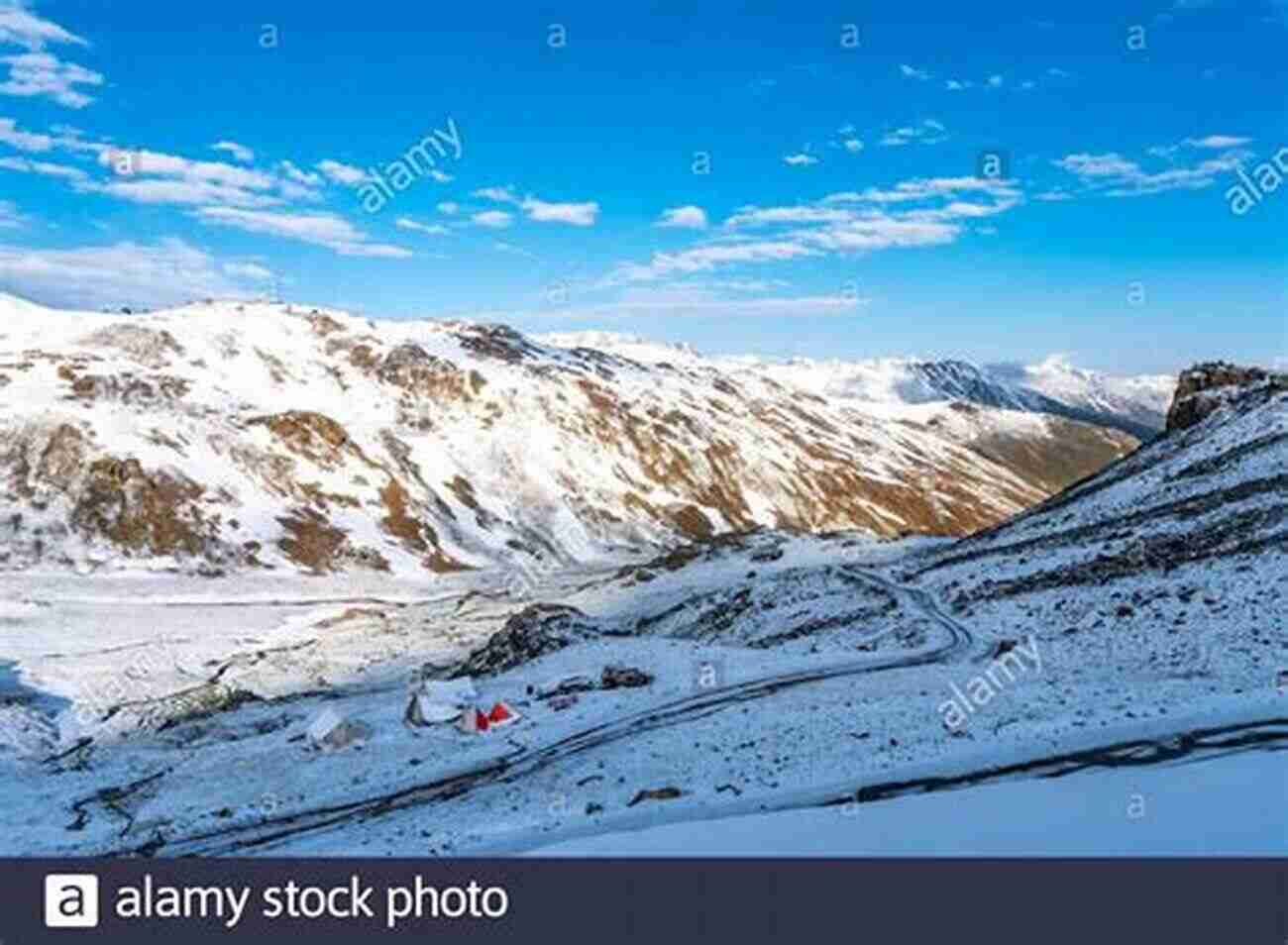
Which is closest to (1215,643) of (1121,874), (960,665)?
(960,665)

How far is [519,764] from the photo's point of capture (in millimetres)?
43000

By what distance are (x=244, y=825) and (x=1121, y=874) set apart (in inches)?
1214

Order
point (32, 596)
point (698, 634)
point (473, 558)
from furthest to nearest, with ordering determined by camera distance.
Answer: point (473, 558), point (32, 596), point (698, 634)

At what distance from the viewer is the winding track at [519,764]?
131 feet

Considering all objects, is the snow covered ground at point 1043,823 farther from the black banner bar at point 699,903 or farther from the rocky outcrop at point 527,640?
the rocky outcrop at point 527,640

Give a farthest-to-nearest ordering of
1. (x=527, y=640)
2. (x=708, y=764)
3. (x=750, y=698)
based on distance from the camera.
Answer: (x=527, y=640) < (x=750, y=698) < (x=708, y=764)

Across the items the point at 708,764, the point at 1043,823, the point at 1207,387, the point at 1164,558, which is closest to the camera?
the point at 1043,823

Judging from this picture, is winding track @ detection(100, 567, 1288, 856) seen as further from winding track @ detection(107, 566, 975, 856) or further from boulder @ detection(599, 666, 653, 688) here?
boulder @ detection(599, 666, 653, 688)

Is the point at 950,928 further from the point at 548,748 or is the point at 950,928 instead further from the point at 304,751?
the point at 304,751

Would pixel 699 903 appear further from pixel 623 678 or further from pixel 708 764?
pixel 623 678

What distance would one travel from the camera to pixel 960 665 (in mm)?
47750

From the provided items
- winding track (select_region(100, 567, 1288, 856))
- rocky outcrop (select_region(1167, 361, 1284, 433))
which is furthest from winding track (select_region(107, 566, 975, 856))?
rocky outcrop (select_region(1167, 361, 1284, 433))

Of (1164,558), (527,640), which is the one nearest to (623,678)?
(527,640)

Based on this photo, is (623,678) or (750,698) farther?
(623,678)
